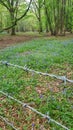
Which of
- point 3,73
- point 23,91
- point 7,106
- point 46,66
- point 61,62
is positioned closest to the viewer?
point 7,106

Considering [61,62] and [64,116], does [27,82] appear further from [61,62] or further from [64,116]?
[61,62]

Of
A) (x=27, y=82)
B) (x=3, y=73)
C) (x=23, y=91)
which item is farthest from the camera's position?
(x=3, y=73)

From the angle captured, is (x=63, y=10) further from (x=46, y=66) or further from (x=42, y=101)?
(x=42, y=101)

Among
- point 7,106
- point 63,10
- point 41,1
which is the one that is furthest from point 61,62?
point 41,1

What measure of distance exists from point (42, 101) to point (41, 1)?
898 inches

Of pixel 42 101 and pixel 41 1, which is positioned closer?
pixel 42 101

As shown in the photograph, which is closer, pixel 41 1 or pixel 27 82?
pixel 27 82

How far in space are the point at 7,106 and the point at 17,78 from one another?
177 centimetres

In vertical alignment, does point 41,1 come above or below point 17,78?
above

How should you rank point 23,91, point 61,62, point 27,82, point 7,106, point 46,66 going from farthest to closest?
point 61,62
point 46,66
point 27,82
point 23,91
point 7,106

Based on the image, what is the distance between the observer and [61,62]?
908 centimetres

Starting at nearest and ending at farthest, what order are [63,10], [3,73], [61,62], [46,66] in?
[3,73] < [46,66] < [61,62] < [63,10]

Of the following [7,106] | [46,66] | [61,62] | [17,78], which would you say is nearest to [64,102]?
[7,106]

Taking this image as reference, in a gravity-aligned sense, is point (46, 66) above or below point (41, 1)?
below
